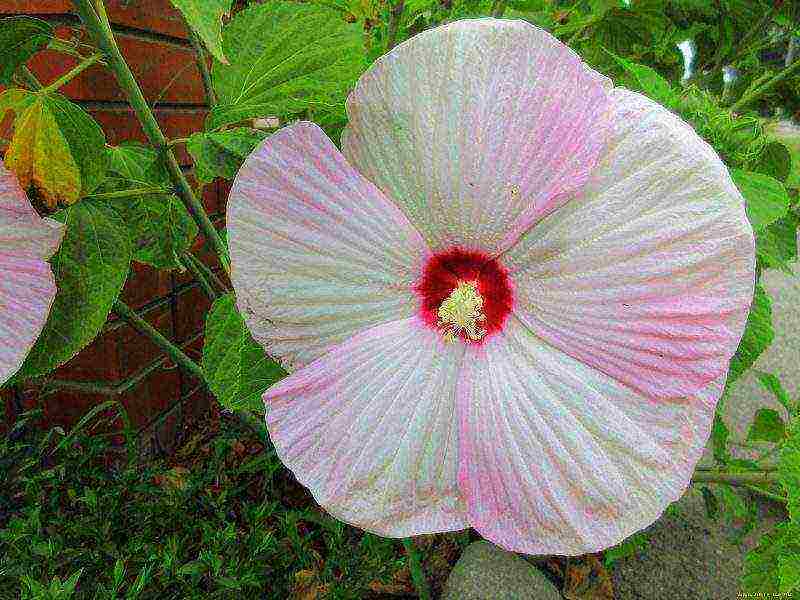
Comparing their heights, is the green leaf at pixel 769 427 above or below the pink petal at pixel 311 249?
below

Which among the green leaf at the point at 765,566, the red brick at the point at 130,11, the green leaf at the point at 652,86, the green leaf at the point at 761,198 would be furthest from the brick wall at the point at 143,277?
the green leaf at the point at 765,566

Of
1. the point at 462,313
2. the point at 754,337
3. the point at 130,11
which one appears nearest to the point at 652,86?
the point at 754,337

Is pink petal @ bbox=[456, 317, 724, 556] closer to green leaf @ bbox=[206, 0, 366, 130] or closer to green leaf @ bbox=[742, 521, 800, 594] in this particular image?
green leaf @ bbox=[206, 0, 366, 130]

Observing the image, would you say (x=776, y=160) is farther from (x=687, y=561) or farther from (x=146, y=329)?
(x=687, y=561)

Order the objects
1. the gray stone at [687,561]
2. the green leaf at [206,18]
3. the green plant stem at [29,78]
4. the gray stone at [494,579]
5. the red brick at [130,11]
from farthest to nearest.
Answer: the gray stone at [687,561] → the gray stone at [494,579] → the red brick at [130,11] → the green plant stem at [29,78] → the green leaf at [206,18]

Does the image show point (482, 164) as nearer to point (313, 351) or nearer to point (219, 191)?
point (313, 351)

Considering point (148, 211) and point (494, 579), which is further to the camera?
point (494, 579)

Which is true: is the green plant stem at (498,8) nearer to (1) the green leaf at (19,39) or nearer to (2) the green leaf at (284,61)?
(2) the green leaf at (284,61)
